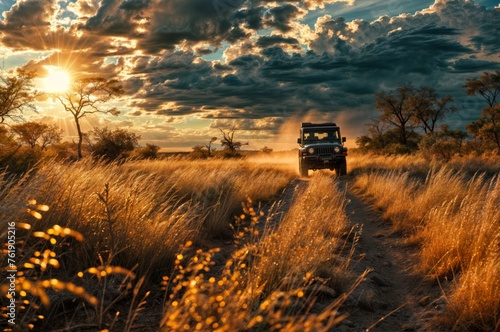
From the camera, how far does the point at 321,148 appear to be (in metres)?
22.2

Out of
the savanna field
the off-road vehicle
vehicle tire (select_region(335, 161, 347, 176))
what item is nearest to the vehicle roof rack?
the off-road vehicle

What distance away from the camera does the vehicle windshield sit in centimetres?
2309

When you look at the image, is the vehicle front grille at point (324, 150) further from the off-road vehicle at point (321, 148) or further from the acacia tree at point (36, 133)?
the acacia tree at point (36, 133)

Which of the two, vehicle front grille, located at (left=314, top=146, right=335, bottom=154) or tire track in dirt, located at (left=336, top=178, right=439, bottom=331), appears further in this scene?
vehicle front grille, located at (left=314, top=146, right=335, bottom=154)

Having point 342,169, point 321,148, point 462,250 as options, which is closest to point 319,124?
point 321,148

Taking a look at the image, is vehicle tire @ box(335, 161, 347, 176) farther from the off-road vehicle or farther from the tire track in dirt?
the tire track in dirt

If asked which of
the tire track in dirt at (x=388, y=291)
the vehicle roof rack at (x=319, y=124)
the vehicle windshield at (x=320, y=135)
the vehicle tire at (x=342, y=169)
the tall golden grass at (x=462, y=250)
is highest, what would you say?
the vehicle roof rack at (x=319, y=124)

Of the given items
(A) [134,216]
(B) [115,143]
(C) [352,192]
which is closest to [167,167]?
(C) [352,192]

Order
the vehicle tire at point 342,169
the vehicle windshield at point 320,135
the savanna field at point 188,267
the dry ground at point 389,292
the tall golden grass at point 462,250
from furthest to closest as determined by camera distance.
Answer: the vehicle windshield at point 320,135, the vehicle tire at point 342,169, the dry ground at point 389,292, the tall golden grass at point 462,250, the savanna field at point 188,267

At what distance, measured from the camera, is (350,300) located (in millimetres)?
4746

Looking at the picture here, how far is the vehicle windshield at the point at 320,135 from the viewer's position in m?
23.1

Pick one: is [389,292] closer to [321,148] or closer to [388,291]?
[388,291]

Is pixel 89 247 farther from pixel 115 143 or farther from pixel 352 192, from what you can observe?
pixel 115 143

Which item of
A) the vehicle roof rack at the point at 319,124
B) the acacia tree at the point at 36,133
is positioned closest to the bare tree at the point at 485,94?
the vehicle roof rack at the point at 319,124
